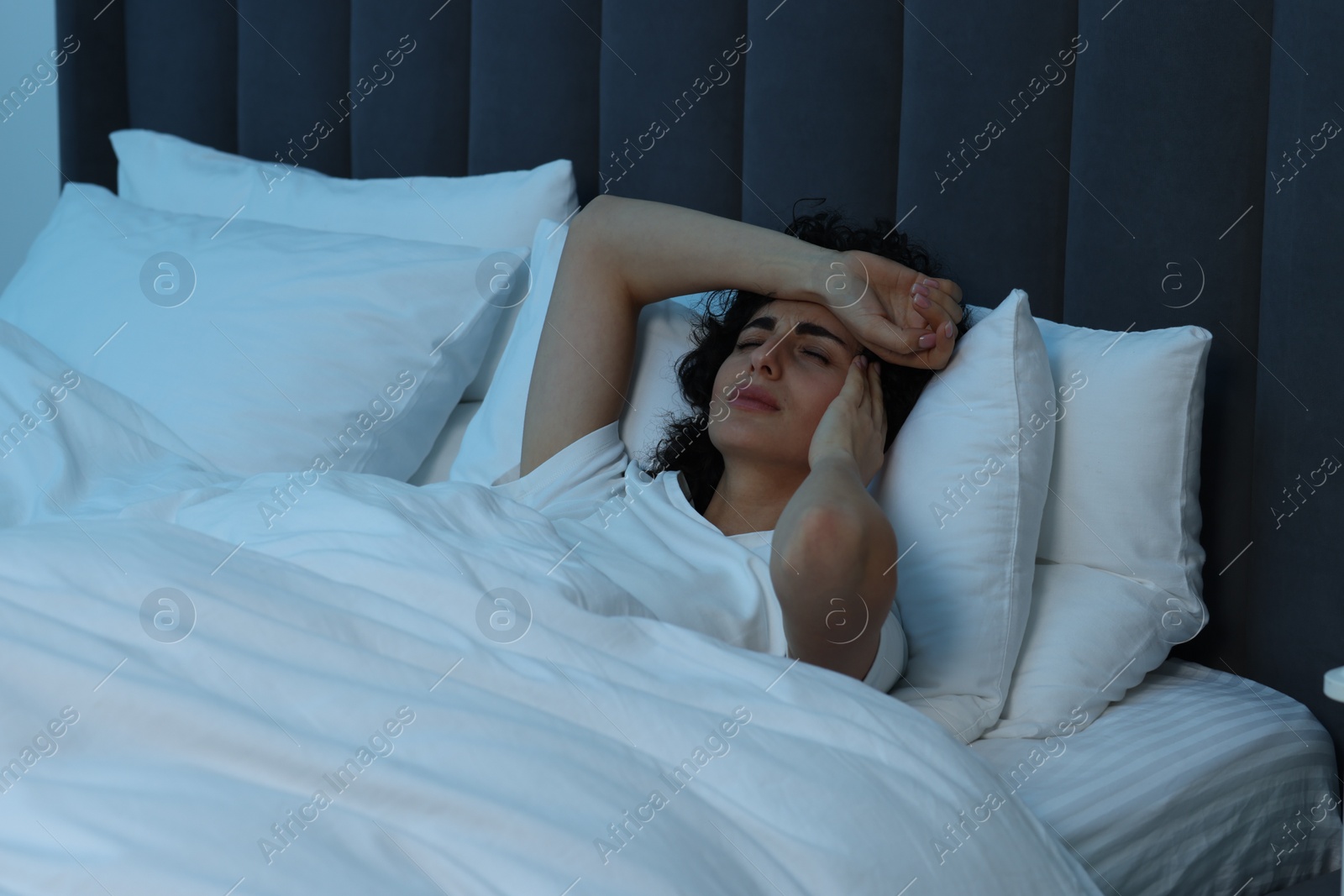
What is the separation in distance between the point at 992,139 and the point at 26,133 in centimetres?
228

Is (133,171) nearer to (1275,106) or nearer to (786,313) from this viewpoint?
(786,313)

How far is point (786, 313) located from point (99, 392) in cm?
89

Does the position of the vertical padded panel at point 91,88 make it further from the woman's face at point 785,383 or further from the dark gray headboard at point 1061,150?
the woman's face at point 785,383

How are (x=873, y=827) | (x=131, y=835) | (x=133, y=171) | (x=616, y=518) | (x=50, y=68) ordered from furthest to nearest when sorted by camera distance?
(x=50, y=68) → (x=133, y=171) → (x=616, y=518) → (x=873, y=827) → (x=131, y=835)

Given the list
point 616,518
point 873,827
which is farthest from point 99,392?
point 873,827

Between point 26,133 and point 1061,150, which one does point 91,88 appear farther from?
point 1061,150

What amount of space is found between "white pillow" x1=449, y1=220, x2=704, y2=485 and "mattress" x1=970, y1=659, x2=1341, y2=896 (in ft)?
2.02

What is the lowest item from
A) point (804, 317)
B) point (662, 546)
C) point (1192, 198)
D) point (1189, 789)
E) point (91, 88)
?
point (1189, 789)

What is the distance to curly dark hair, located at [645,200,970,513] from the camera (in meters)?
1.37

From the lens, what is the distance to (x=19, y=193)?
8.52 feet

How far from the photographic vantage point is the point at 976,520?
1.11 meters

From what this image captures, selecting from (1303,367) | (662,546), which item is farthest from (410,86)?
(1303,367)

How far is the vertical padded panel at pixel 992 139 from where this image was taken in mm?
1303

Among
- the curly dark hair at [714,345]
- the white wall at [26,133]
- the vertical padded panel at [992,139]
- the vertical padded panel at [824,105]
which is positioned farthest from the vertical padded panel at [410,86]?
the white wall at [26,133]
